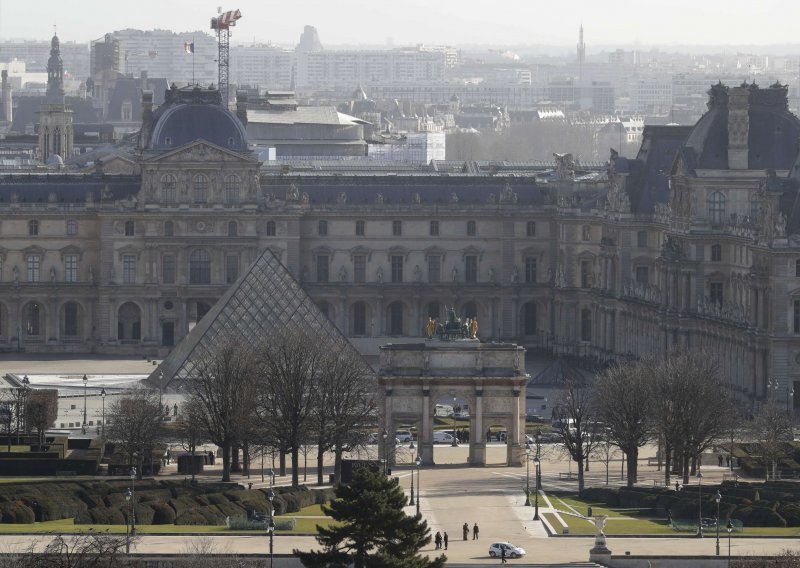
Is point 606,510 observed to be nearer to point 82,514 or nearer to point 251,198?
point 82,514

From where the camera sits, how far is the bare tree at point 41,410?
140 meters

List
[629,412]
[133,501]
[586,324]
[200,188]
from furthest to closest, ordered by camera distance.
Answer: [200,188]
[586,324]
[629,412]
[133,501]

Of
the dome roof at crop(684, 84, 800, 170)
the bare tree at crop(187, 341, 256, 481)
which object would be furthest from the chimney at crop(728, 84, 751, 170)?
the bare tree at crop(187, 341, 256, 481)

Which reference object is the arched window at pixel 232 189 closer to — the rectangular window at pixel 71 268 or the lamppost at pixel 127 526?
the rectangular window at pixel 71 268

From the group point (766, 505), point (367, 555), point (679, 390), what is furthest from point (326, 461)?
point (367, 555)

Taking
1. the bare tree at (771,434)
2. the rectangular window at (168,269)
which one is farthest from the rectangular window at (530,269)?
the bare tree at (771,434)

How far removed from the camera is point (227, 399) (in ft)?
437

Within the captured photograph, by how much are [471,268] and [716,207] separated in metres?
25.4

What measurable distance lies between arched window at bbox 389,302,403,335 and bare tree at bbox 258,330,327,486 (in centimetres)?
4206

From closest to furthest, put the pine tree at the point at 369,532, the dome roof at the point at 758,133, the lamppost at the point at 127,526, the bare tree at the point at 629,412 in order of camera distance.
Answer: the pine tree at the point at 369,532
the lamppost at the point at 127,526
the bare tree at the point at 629,412
the dome roof at the point at 758,133

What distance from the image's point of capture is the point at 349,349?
502ft

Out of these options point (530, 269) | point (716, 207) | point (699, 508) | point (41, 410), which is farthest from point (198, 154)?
point (699, 508)

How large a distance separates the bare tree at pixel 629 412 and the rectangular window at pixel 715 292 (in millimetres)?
24684

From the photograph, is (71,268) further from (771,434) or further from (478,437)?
(771,434)
